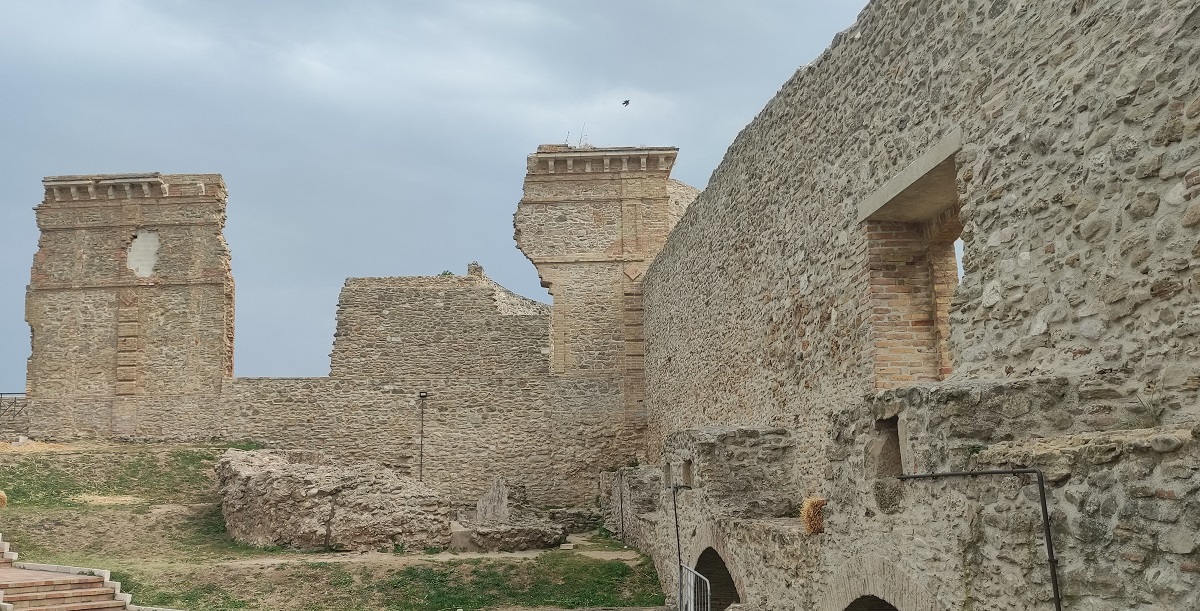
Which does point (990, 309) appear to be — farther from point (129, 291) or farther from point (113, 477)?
point (129, 291)

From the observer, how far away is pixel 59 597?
1058cm

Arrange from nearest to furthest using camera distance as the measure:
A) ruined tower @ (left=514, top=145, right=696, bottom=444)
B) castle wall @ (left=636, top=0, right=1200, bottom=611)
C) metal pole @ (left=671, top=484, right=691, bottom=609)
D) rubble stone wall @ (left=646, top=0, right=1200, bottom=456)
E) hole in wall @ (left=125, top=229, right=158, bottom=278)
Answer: castle wall @ (left=636, top=0, right=1200, bottom=611), rubble stone wall @ (left=646, top=0, right=1200, bottom=456), metal pole @ (left=671, top=484, right=691, bottom=609), ruined tower @ (left=514, top=145, right=696, bottom=444), hole in wall @ (left=125, top=229, right=158, bottom=278)

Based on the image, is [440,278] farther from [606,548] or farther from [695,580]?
[695,580]

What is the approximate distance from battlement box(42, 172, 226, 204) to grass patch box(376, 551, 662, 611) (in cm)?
1213

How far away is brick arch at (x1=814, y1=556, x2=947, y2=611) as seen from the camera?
14.0 feet

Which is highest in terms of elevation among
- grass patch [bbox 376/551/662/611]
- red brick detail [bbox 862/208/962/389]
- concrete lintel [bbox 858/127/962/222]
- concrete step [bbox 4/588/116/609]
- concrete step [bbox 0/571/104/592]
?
concrete lintel [bbox 858/127/962/222]

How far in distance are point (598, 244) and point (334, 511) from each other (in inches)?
339

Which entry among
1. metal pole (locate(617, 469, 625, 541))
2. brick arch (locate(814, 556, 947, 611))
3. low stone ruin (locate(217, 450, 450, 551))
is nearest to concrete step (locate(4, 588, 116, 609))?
low stone ruin (locate(217, 450, 450, 551))

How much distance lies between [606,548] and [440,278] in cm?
832

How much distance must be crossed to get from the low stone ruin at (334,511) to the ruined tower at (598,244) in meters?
5.83

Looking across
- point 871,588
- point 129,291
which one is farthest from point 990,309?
point 129,291

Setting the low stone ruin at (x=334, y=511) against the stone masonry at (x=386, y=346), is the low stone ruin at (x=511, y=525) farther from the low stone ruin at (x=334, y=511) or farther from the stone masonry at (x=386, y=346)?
the stone masonry at (x=386, y=346)

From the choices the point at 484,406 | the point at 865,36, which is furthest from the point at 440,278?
the point at 865,36

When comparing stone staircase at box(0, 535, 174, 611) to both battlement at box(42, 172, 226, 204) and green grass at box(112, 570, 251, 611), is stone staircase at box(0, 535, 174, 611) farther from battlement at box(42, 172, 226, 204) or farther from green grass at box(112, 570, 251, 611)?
battlement at box(42, 172, 226, 204)
